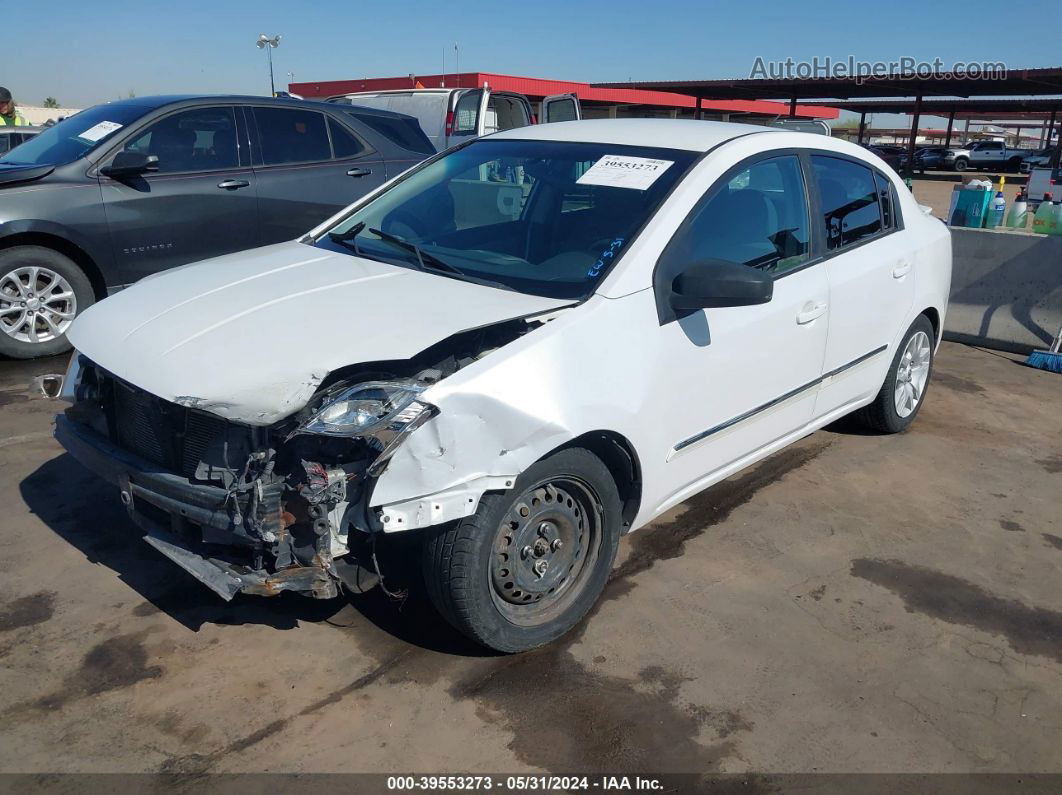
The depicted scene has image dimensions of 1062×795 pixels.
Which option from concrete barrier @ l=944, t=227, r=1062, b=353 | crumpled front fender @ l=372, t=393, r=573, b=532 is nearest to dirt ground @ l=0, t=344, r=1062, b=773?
crumpled front fender @ l=372, t=393, r=573, b=532

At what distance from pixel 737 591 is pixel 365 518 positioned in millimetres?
1689

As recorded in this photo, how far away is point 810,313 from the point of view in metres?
3.78

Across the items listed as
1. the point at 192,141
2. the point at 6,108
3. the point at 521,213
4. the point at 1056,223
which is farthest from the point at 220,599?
the point at 6,108

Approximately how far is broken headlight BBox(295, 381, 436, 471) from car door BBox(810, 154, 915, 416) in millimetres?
2239

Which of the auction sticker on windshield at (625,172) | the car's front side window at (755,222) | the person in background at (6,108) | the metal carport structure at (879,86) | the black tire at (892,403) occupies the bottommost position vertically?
the black tire at (892,403)

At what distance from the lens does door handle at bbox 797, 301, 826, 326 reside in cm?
372

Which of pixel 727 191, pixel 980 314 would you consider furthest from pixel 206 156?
pixel 980 314

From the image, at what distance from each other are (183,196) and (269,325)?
13.1ft

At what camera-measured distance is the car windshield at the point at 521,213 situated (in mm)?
3264

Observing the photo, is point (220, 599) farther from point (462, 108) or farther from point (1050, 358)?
point (462, 108)

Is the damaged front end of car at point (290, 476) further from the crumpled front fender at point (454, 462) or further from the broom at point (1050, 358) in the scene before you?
the broom at point (1050, 358)

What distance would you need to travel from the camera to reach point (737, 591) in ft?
11.4

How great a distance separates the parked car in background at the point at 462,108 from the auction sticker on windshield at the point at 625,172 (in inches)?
290

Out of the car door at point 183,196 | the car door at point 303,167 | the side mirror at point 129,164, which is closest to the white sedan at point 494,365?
the side mirror at point 129,164
